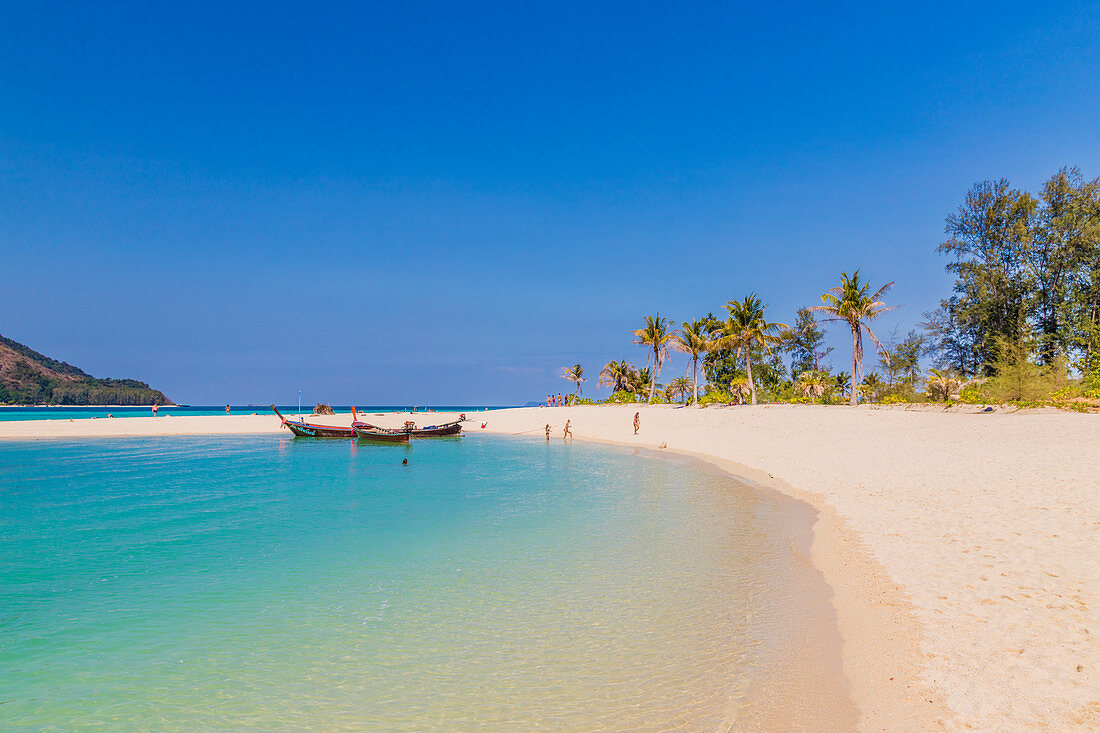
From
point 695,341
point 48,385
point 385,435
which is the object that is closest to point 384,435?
point 385,435

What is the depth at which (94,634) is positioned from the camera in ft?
24.7

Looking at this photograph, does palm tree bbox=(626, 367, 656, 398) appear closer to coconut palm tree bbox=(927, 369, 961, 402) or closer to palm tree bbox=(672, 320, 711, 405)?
palm tree bbox=(672, 320, 711, 405)

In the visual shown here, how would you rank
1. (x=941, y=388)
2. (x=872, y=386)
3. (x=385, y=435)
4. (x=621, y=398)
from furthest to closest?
(x=621, y=398), (x=872, y=386), (x=385, y=435), (x=941, y=388)

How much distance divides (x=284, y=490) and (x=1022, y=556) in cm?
2282

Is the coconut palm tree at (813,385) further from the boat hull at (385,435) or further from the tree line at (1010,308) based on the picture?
the boat hull at (385,435)

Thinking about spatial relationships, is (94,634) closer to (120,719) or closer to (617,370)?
(120,719)

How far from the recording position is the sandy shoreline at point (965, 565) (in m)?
4.88

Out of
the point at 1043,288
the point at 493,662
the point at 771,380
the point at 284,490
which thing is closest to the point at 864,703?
the point at 493,662

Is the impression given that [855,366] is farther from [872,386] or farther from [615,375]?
[615,375]

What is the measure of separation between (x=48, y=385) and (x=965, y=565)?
21509 cm

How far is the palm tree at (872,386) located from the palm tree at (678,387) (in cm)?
2135

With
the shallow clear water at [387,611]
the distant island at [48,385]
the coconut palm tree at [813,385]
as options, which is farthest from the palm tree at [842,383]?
the distant island at [48,385]

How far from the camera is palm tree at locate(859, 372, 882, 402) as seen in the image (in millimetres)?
45806

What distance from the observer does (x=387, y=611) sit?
8070 mm
